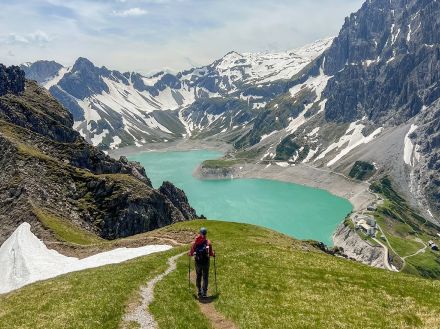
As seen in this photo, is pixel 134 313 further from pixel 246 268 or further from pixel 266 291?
pixel 246 268

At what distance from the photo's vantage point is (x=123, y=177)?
124250mm

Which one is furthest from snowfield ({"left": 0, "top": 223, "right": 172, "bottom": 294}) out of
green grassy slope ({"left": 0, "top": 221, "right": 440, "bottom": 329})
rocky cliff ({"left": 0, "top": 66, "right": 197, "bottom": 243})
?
green grassy slope ({"left": 0, "top": 221, "right": 440, "bottom": 329})

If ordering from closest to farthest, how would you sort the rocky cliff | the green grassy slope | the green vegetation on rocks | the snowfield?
the green grassy slope, the snowfield, the green vegetation on rocks, the rocky cliff

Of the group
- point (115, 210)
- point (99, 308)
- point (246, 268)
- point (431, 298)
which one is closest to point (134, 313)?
point (99, 308)

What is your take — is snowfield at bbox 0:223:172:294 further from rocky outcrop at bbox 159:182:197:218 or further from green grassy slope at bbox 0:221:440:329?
rocky outcrop at bbox 159:182:197:218

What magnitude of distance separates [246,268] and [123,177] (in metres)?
90.2

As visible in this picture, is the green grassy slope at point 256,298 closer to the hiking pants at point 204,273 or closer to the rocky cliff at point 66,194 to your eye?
the hiking pants at point 204,273

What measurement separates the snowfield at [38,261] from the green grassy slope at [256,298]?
16.5 metres

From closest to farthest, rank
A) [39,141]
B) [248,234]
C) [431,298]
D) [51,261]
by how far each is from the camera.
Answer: [431,298]
[51,261]
[248,234]
[39,141]

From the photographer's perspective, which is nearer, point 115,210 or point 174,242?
point 174,242

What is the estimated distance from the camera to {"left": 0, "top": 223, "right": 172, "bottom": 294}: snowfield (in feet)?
181

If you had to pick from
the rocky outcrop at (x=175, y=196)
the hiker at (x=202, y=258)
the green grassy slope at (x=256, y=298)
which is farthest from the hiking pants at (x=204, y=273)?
the rocky outcrop at (x=175, y=196)

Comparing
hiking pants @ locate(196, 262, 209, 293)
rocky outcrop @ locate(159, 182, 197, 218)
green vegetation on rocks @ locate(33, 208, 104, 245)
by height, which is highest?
hiking pants @ locate(196, 262, 209, 293)

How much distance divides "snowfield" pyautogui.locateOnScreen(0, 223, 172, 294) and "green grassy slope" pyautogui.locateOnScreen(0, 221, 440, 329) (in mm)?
16506
